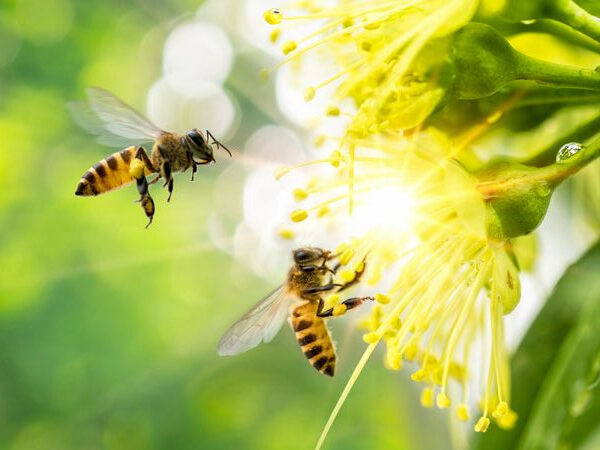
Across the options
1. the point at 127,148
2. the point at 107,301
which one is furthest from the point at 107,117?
the point at 107,301

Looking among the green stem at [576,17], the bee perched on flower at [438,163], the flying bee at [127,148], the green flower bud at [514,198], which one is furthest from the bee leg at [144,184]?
the green stem at [576,17]

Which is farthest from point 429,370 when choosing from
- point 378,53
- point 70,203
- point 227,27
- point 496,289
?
point 70,203

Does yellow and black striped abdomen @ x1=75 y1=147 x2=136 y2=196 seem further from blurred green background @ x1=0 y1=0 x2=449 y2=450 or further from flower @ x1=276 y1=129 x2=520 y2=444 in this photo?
blurred green background @ x1=0 y1=0 x2=449 y2=450

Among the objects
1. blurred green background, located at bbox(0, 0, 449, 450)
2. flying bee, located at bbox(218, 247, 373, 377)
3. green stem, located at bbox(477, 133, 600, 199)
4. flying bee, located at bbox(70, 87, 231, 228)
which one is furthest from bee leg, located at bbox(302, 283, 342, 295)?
blurred green background, located at bbox(0, 0, 449, 450)

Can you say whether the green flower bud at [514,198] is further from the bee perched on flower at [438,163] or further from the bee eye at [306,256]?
the bee eye at [306,256]

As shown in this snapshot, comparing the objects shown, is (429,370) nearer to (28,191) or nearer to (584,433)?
(584,433)

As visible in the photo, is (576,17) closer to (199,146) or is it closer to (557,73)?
(557,73)
